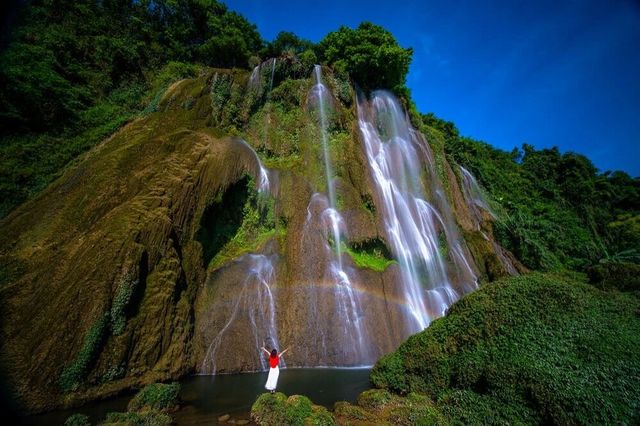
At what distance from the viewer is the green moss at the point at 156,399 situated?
7207 mm

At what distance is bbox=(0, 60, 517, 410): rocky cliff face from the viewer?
869cm

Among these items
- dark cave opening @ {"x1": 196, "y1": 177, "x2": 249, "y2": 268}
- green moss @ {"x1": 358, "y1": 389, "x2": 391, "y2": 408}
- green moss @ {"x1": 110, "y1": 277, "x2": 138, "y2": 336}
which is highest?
dark cave opening @ {"x1": 196, "y1": 177, "x2": 249, "y2": 268}

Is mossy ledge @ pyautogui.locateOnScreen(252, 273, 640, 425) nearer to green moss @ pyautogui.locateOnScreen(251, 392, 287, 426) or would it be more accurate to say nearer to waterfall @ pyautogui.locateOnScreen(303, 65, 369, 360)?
green moss @ pyautogui.locateOnScreen(251, 392, 287, 426)

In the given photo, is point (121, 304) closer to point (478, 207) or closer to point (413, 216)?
point (413, 216)

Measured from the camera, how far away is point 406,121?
86.5 ft

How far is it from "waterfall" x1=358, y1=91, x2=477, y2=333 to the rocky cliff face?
1.18 meters

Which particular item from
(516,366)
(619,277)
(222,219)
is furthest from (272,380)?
(619,277)

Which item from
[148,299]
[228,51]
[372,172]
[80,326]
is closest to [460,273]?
[372,172]

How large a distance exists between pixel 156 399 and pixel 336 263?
9069 millimetres

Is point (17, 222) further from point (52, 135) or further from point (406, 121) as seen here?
point (406, 121)

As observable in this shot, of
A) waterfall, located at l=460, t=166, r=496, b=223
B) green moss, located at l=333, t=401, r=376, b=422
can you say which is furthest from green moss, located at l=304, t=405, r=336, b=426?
waterfall, located at l=460, t=166, r=496, b=223

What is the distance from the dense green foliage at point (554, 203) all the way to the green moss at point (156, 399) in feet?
89.0

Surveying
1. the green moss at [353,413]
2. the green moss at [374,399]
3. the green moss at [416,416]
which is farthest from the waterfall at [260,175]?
the green moss at [416,416]

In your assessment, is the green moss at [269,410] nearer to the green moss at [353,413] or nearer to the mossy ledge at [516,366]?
the mossy ledge at [516,366]
